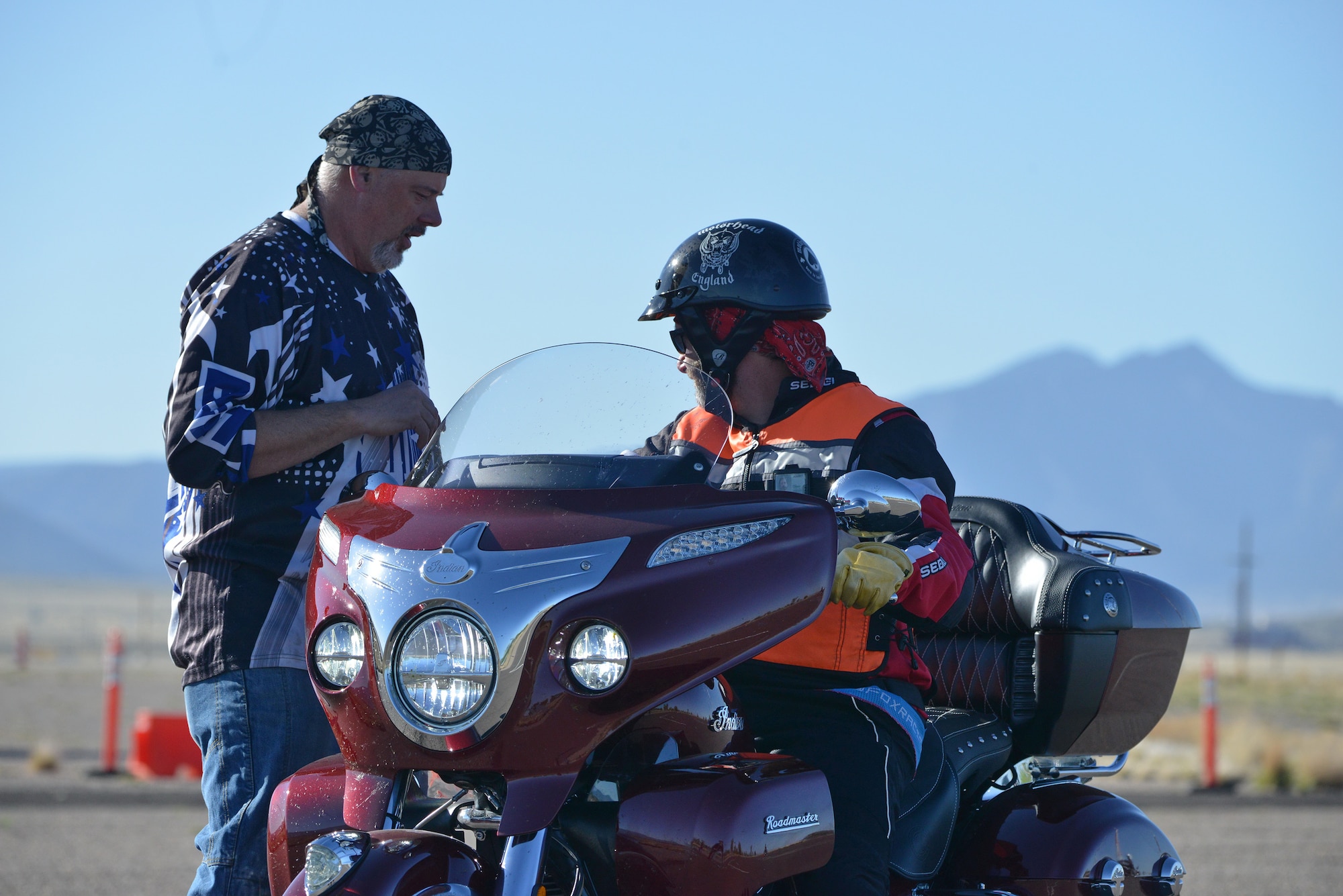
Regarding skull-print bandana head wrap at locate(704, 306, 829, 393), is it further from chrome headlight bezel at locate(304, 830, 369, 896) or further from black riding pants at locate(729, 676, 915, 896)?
chrome headlight bezel at locate(304, 830, 369, 896)

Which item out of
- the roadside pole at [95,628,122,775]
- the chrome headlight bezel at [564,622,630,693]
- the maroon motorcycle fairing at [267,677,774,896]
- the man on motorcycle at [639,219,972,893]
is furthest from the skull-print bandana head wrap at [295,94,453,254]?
the roadside pole at [95,628,122,775]

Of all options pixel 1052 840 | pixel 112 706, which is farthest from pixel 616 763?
pixel 112 706

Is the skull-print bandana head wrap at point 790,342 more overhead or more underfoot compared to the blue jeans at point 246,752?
more overhead

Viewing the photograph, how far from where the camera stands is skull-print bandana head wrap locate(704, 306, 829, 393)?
136 inches

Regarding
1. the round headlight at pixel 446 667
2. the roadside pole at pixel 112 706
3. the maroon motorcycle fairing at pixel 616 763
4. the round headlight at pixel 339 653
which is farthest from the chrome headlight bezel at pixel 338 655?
the roadside pole at pixel 112 706

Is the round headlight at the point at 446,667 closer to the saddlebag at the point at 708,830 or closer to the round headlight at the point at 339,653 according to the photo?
the round headlight at the point at 339,653

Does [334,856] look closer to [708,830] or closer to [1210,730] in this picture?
[708,830]

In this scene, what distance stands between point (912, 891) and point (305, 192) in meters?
2.18

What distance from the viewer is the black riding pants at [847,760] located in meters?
2.81

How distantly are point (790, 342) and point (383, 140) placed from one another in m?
1.06

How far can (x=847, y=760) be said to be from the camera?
9.66 ft

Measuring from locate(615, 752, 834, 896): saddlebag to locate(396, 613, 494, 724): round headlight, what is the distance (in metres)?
0.36

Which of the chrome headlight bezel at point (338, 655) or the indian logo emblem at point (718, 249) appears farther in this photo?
the indian logo emblem at point (718, 249)

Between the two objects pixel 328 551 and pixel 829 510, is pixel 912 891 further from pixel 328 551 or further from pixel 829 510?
pixel 328 551
